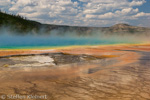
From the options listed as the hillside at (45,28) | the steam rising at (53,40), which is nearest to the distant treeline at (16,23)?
the hillside at (45,28)

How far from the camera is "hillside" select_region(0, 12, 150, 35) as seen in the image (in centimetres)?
4854

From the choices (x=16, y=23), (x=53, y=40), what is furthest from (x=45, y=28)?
(x=53, y=40)

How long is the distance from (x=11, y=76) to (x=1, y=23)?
154 ft

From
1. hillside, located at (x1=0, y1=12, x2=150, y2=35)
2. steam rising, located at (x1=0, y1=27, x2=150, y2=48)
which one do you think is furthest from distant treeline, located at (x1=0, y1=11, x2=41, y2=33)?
steam rising, located at (x1=0, y1=27, x2=150, y2=48)

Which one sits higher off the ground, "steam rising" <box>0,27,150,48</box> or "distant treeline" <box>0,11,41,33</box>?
"distant treeline" <box>0,11,41,33</box>

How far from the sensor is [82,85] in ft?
13.1

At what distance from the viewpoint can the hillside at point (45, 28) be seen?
48.5m

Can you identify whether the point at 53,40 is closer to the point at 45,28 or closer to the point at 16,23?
the point at 16,23

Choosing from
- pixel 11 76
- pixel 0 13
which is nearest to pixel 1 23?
pixel 0 13

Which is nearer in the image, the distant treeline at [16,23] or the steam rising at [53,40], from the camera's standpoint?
the steam rising at [53,40]

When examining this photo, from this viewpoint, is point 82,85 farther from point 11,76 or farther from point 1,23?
point 1,23

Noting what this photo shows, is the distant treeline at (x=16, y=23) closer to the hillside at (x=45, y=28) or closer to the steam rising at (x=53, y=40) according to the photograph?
the hillside at (x=45, y=28)

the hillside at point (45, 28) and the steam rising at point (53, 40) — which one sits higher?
the hillside at point (45, 28)

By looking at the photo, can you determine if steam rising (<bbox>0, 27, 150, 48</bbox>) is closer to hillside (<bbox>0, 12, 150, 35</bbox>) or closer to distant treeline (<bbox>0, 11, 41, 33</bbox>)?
hillside (<bbox>0, 12, 150, 35</bbox>)
